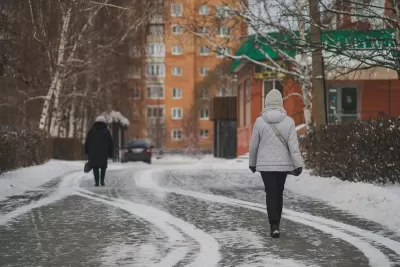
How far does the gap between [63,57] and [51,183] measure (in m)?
13.9

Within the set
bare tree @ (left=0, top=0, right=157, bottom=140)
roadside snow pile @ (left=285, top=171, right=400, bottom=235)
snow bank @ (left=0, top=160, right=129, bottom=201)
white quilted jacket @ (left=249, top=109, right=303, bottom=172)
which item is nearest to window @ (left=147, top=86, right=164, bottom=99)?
bare tree @ (left=0, top=0, right=157, bottom=140)

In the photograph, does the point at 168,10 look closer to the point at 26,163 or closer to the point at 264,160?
the point at 26,163

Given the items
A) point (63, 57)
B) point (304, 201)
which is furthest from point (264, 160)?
point (63, 57)

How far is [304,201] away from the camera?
13008 mm

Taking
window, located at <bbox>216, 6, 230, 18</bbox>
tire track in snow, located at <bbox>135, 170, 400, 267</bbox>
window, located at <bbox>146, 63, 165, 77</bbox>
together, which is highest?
window, located at <bbox>146, 63, 165, 77</bbox>

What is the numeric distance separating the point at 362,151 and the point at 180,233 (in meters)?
6.09

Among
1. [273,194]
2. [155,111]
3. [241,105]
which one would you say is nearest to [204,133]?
[155,111]

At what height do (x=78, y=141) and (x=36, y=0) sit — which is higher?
(x=36, y=0)

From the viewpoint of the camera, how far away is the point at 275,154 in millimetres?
8180

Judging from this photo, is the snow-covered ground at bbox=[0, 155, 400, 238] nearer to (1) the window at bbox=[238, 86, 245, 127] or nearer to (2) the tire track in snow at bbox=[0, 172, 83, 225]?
(2) the tire track in snow at bbox=[0, 172, 83, 225]

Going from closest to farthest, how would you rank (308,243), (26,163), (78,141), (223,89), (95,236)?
(308,243)
(95,236)
(26,163)
(78,141)
(223,89)

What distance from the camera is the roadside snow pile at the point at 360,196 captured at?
1016cm

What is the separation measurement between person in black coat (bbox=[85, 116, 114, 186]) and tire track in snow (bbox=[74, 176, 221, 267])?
3149 mm

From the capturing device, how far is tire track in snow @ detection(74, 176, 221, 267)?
6742 millimetres
